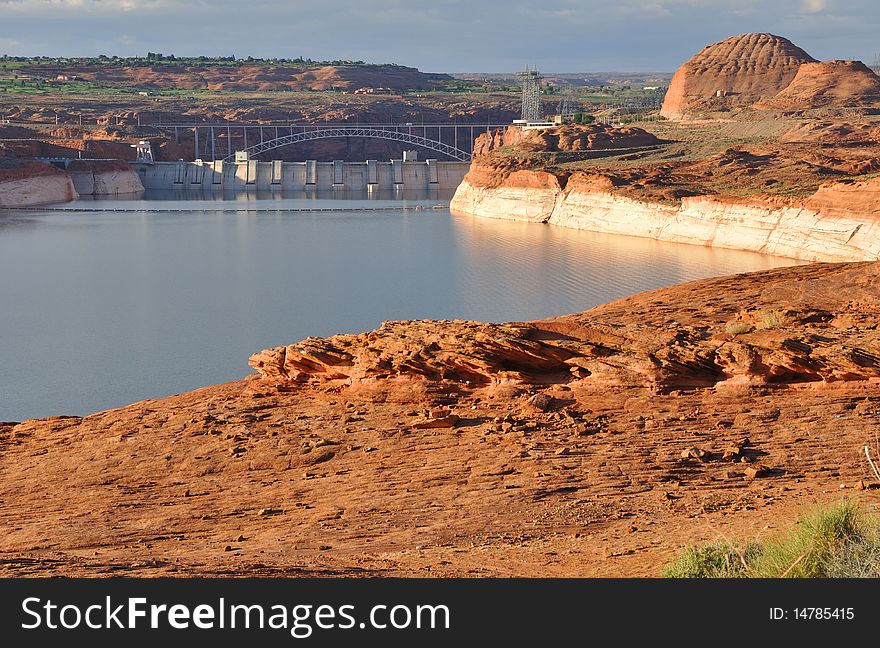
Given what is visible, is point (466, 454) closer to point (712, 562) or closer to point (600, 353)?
point (600, 353)

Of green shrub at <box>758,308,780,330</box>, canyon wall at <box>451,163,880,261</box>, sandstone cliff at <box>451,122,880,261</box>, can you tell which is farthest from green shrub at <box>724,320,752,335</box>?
sandstone cliff at <box>451,122,880,261</box>

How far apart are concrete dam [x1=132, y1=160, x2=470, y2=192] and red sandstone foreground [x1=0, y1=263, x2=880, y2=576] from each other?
88.3 meters

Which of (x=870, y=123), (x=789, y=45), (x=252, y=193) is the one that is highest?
(x=789, y=45)

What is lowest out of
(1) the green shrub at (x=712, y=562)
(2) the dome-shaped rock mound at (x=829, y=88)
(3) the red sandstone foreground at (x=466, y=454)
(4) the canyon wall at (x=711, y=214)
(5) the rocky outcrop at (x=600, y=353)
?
(4) the canyon wall at (x=711, y=214)

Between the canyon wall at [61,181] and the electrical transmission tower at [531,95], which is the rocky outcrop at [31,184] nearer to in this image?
the canyon wall at [61,181]

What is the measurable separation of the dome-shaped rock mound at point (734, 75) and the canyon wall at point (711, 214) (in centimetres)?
→ 3897

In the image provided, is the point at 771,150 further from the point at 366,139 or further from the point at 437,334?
the point at 366,139

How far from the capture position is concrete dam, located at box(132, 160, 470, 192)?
4166 inches

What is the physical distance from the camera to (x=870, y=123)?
7900 cm

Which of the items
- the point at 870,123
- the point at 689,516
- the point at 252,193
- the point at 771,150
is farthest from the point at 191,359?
the point at 252,193

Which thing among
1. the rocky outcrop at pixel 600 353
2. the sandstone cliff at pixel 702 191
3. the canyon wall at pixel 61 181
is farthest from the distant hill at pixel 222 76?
the rocky outcrop at pixel 600 353

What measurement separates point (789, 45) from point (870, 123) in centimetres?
4029

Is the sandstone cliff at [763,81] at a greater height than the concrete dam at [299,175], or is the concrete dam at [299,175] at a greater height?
the sandstone cliff at [763,81]

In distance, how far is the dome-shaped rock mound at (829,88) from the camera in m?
95.0
